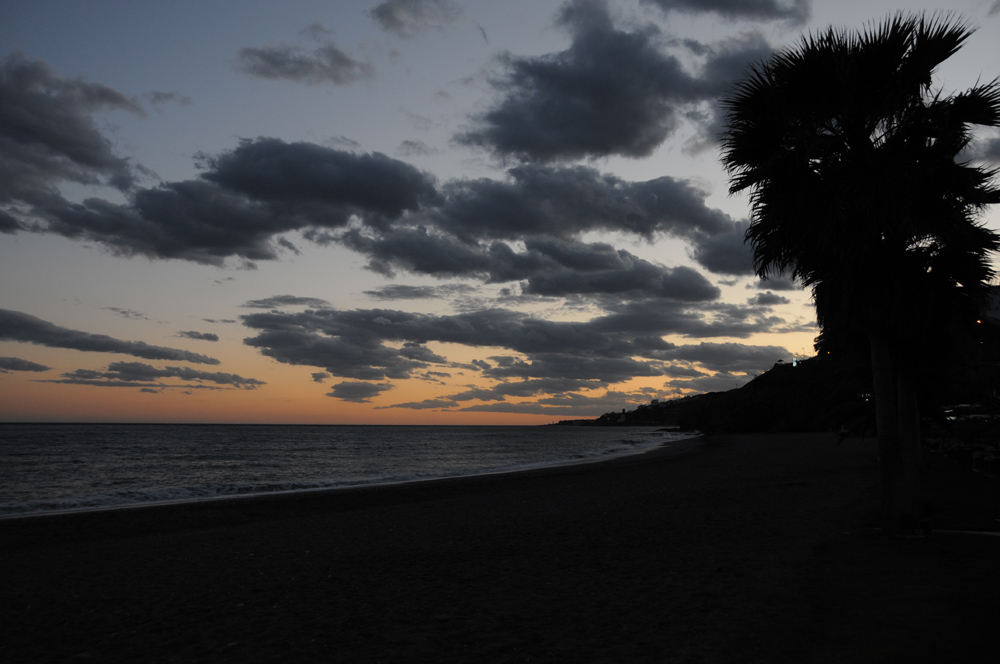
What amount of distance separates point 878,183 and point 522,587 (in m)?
7.59

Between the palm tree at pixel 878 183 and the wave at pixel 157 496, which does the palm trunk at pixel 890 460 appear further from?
the wave at pixel 157 496

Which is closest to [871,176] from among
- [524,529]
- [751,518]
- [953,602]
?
[953,602]

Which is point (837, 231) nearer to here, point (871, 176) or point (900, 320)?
point (871, 176)

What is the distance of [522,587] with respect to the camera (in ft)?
26.4

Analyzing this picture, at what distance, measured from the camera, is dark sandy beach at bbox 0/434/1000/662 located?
579 cm

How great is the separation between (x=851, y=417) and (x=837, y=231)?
14521mm

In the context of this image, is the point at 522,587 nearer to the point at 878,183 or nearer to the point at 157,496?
the point at 878,183

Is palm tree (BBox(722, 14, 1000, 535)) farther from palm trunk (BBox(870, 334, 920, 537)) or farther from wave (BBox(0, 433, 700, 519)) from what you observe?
wave (BBox(0, 433, 700, 519))

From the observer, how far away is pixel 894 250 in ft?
30.5

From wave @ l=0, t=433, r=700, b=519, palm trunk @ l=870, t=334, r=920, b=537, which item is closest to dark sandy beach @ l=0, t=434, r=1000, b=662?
palm trunk @ l=870, t=334, r=920, b=537

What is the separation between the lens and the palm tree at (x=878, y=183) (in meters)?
8.84

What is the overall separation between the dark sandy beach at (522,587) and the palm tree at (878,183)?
9.34 ft

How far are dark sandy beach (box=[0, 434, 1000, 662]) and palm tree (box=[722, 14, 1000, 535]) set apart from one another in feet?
9.34

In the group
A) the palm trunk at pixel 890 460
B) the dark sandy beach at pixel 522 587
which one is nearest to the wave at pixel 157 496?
the dark sandy beach at pixel 522 587
